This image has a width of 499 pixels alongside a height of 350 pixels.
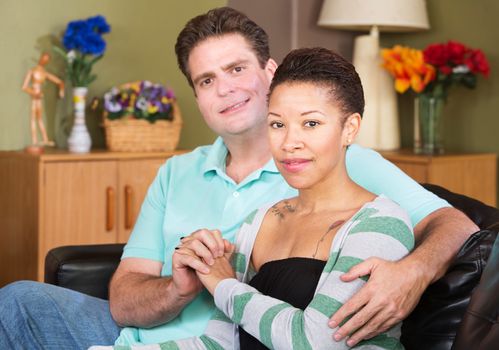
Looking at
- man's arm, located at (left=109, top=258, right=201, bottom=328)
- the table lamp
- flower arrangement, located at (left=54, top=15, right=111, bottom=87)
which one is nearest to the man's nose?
man's arm, located at (left=109, top=258, right=201, bottom=328)

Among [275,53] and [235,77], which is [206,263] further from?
[275,53]

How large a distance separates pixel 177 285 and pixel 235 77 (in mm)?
615

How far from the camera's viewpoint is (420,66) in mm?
4102

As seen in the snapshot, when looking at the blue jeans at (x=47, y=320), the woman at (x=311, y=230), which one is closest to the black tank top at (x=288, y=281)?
the woman at (x=311, y=230)

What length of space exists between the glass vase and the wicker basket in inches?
47.6

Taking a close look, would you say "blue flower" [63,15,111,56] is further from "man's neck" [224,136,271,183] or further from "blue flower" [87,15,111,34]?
"man's neck" [224,136,271,183]

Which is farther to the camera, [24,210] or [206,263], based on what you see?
[24,210]

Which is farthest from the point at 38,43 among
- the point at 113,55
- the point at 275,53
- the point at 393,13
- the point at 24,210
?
the point at 393,13

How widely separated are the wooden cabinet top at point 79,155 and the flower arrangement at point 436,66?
116cm

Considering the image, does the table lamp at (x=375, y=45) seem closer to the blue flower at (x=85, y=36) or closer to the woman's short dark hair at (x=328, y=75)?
the blue flower at (x=85, y=36)

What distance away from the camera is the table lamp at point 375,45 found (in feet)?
13.8

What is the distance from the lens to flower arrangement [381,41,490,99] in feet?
13.2

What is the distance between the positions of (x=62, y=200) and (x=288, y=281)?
7.70 ft

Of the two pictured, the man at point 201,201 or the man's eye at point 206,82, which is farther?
the man's eye at point 206,82
